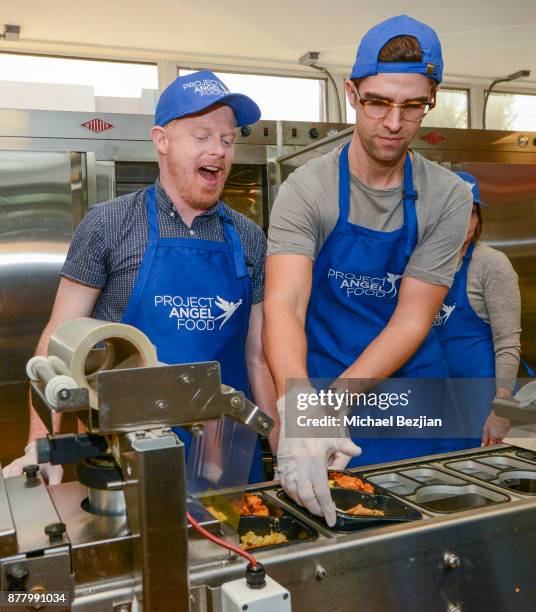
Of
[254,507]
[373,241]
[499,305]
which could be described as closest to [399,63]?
[373,241]

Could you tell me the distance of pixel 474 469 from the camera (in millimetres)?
1461

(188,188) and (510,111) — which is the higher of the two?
(510,111)

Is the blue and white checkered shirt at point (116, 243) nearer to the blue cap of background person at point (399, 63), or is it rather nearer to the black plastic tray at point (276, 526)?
the blue cap of background person at point (399, 63)

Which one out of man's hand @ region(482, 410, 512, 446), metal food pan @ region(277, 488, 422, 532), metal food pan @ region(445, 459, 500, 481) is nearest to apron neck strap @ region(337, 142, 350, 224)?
metal food pan @ region(445, 459, 500, 481)

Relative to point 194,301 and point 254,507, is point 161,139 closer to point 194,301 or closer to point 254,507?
point 194,301

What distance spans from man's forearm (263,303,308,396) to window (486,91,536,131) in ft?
17.7

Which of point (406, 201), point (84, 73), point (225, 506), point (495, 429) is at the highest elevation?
point (84, 73)

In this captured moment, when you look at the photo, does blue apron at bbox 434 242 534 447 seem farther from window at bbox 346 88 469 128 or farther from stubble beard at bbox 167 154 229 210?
window at bbox 346 88 469 128

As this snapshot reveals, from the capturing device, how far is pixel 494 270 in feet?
8.09

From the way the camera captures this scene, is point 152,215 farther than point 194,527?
Yes

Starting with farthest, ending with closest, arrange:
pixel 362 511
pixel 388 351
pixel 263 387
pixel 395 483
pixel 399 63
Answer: pixel 263 387, pixel 388 351, pixel 399 63, pixel 395 483, pixel 362 511
